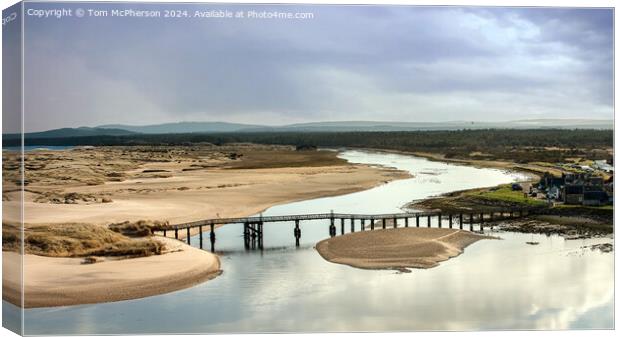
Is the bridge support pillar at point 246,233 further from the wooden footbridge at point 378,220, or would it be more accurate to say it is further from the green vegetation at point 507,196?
the green vegetation at point 507,196

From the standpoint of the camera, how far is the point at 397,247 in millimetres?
14609

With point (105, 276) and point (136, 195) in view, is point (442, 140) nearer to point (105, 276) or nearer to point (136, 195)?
point (136, 195)

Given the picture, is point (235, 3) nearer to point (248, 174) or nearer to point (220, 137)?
point (220, 137)

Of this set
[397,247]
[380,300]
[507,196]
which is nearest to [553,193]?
[507,196]

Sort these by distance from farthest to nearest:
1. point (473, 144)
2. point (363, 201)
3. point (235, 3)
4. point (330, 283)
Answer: point (363, 201)
point (473, 144)
point (330, 283)
point (235, 3)

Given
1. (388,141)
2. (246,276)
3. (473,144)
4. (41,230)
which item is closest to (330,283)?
(246,276)

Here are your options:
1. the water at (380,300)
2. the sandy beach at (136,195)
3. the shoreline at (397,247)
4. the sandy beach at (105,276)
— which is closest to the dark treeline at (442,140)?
the sandy beach at (136,195)

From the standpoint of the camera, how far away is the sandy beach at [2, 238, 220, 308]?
11.9m

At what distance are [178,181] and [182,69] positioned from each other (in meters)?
2.52

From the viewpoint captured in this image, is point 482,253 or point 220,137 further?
point 482,253

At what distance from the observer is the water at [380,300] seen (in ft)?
39.1

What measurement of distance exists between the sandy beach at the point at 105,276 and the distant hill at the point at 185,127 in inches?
83.6

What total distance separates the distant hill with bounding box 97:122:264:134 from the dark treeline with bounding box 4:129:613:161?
0.31 feet

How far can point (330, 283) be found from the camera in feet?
42.4
